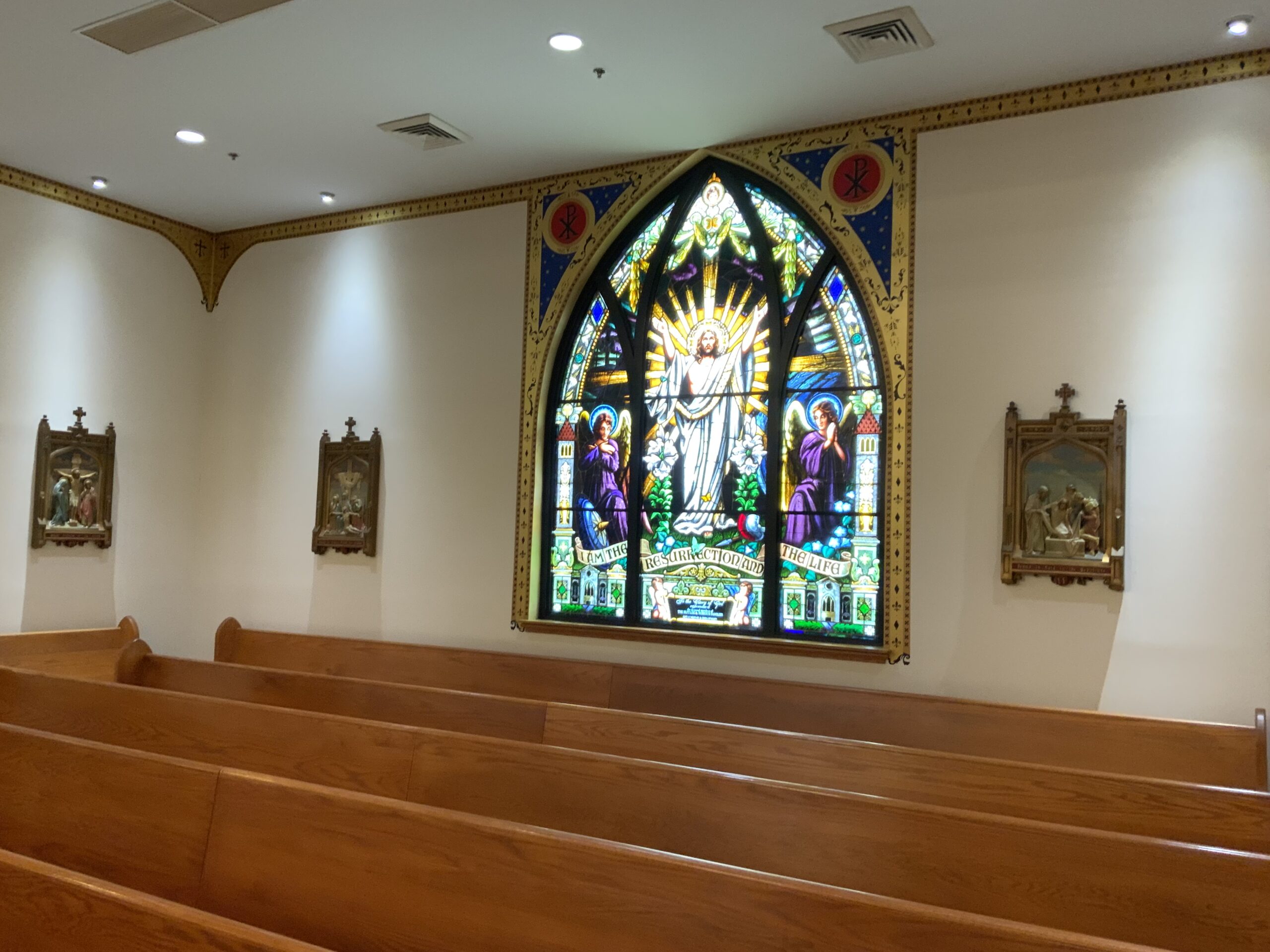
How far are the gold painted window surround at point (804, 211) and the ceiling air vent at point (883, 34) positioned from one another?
64 cm

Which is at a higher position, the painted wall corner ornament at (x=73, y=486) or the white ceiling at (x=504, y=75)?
the white ceiling at (x=504, y=75)

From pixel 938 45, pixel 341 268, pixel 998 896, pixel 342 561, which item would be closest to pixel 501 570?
pixel 342 561

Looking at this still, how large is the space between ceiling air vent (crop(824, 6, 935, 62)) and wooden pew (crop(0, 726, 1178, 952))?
9.90 ft

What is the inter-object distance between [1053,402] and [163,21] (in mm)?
3955

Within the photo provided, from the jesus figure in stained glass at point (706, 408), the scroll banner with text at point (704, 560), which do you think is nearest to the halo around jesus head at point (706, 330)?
the jesus figure in stained glass at point (706, 408)

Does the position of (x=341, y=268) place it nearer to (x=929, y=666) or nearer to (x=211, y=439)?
(x=211, y=439)

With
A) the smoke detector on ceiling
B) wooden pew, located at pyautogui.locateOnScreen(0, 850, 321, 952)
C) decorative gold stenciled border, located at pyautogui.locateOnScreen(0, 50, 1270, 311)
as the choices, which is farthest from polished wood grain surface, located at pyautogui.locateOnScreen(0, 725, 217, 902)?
decorative gold stenciled border, located at pyautogui.locateOnScreen(0, 50, 1270, 311)

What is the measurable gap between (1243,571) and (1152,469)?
505 millimetres

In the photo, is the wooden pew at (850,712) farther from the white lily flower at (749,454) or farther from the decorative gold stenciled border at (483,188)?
the decorative gold stenciled border at (483,188)

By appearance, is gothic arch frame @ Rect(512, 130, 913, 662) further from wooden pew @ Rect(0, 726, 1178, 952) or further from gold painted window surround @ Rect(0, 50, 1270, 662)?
wooden pew @ Rect(0, 726, 1178, 952)

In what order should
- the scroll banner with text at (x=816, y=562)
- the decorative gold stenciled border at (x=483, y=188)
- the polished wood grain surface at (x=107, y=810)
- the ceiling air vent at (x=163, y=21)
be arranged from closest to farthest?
the polished wood grain surface at (x=107, y=810) < the ceiling air vent at (x=163, y=21) < the decorative gold stenciled border at (x=483, y=188) < the scroll banner with text at (x=816, y=562)

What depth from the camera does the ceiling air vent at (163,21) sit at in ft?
13.1

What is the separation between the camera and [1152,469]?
419 cm

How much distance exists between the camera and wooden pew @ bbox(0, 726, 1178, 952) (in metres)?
1.91
